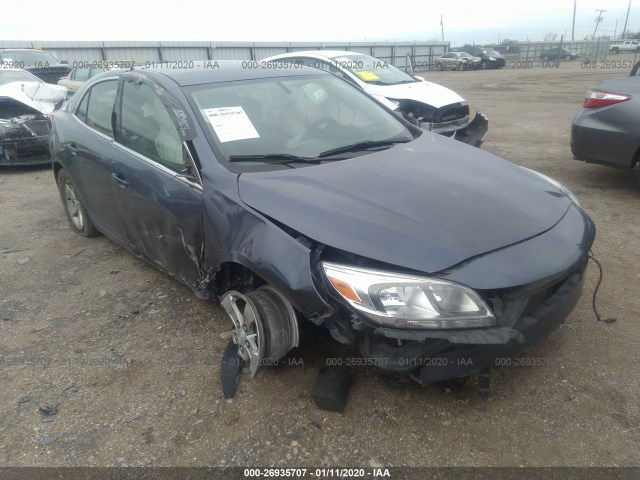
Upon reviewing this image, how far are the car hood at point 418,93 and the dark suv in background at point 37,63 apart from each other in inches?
347

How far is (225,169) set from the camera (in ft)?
8.25

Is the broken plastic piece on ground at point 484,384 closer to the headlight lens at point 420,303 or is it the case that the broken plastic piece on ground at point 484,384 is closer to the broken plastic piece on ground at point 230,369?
the headlight lens at point 420,303

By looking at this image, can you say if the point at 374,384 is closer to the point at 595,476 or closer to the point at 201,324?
the point at 595,476

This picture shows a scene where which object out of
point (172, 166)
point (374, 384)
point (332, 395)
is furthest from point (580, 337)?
point (172, 166)

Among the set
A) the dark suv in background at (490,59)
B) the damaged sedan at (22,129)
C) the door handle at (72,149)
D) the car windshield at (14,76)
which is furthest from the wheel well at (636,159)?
the dark suv in background at (490,59)

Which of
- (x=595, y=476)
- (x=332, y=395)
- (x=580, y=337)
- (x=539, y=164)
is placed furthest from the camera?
(x=539, y=164)

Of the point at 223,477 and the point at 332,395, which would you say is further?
the point at 332,395

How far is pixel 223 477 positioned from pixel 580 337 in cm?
205

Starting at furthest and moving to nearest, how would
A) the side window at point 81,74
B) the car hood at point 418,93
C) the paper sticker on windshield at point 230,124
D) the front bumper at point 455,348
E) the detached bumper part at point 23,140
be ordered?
the side window at point 81,74
the car hood at point 418,93
the detached bumper part at point 23,140
the paper sticker on windshield at point 230,124
the front bumper at point 455,348

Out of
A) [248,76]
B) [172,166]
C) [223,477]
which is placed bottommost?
[223,477]

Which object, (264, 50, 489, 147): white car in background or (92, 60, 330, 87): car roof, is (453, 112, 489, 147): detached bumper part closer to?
(264, 50, 489, 147): white car in background

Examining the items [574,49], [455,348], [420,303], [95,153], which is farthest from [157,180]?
[574,49]

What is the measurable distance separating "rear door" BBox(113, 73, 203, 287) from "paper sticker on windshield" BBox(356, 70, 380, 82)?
5503 mm

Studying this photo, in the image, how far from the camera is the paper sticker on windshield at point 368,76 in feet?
26.9
